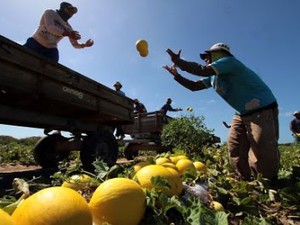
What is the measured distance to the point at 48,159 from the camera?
8.33 meters

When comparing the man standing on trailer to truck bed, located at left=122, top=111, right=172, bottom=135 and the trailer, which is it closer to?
the trailer

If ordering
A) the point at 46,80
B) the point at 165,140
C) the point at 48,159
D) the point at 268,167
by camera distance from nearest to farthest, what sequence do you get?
1. the point at 268,167
2. the point at 46,80
3. the point at 165,140
4. the point at 48,159

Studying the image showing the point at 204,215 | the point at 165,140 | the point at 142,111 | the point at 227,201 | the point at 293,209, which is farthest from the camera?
the point at 142,111

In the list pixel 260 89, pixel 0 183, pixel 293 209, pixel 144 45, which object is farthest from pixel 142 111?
pixel 293 209

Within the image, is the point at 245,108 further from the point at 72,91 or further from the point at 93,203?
the point at 93,203

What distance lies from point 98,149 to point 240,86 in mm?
3304

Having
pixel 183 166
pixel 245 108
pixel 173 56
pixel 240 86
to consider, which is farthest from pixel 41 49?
pixel 183 166

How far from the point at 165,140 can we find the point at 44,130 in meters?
2.64

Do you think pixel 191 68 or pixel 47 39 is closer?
pixel 191 68

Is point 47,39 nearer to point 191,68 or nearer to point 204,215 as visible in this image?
point 191,68

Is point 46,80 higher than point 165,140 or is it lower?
higher

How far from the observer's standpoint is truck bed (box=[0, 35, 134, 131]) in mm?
4820

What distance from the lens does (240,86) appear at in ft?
15.8

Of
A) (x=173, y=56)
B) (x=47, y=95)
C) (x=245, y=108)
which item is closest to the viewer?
(x=245, y=108)
